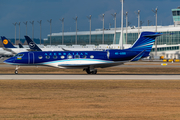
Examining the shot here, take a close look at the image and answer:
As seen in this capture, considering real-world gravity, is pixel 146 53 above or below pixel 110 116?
above

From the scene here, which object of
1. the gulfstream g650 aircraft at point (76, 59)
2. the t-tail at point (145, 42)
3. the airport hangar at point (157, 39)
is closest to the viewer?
the gulfstream g650 aircraft at point (76, 59)

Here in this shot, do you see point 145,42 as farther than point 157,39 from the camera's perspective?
No

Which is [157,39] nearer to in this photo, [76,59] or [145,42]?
[145,42]

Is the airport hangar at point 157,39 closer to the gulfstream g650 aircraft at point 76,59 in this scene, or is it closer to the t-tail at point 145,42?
the t-tail at point 145,42

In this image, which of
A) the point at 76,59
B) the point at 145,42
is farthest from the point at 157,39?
the point at 76,59

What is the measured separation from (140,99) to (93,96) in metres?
3.52

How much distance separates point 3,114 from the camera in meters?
16.5

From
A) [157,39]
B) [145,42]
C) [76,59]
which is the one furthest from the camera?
[157,39]

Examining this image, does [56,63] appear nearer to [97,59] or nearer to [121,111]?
[97,59]

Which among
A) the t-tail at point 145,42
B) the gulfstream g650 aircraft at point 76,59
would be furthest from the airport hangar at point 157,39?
the gulfstream g650 aircraft at point 76,59

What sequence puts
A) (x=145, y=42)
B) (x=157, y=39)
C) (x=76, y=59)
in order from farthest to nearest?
(x=157, y=39) → (x=145, y=42) → (x=76, y=59)

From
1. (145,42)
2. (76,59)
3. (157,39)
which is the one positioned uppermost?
(157,39)

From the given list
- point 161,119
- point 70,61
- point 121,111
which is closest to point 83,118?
point 121,111

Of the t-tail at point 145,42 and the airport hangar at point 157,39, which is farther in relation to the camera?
the airport hangar at point 157,39
